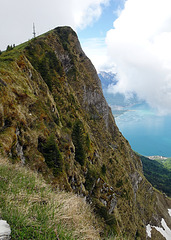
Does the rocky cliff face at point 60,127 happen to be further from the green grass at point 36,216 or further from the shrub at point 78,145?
the green grass at point 36,216

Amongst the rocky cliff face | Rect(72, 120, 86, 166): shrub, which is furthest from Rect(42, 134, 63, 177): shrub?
Rect(72, 120, 86, 166): shrub

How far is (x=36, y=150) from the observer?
14.4 m

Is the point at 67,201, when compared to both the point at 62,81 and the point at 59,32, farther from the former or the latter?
the point at 59,32

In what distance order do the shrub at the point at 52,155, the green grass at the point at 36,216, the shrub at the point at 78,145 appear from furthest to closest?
1. the shrub at the point at 78,145
2. the shrub at the point at 52,155
3. the green grass at the point at 36,216

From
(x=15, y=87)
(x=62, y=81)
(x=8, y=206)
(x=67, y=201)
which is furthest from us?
(x=62, y=81)

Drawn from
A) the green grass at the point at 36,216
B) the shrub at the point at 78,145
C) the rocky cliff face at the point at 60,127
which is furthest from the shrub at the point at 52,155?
the green grass at the point at 36,216

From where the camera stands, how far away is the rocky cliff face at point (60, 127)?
44.1 feet

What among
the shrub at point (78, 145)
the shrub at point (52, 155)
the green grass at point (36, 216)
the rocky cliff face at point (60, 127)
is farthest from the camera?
the shrub at point (78, 145)

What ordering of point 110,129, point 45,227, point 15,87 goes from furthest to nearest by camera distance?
point 110,129 → point 15,87 → point 45,227

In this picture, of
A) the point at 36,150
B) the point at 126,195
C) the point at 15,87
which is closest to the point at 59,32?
the point at 15,87

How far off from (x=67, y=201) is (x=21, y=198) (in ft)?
4.53

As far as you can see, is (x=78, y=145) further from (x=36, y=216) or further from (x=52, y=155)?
(x=36, y=216)

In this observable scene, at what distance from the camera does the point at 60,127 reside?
77.5 feet

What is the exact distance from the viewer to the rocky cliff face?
13.4 meters
